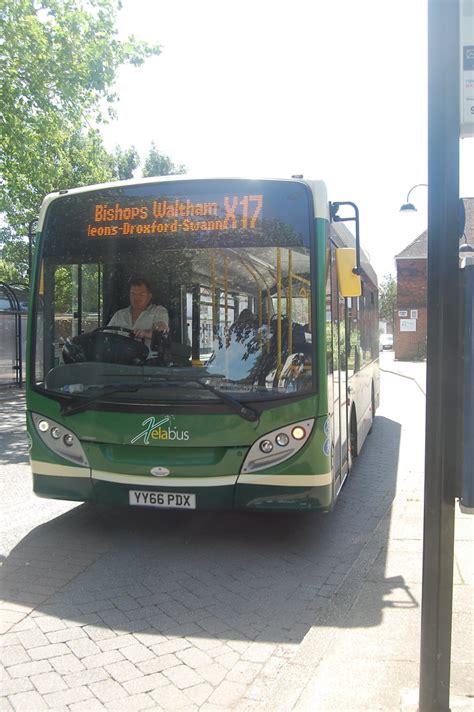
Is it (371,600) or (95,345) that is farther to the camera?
(95,345)

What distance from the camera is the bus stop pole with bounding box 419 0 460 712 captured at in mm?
2547

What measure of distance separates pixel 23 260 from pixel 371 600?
3932cm

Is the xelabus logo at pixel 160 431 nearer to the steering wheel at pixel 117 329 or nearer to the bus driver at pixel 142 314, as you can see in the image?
the bus driver at pixel 142 314

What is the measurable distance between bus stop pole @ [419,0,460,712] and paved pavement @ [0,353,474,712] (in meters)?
0.59

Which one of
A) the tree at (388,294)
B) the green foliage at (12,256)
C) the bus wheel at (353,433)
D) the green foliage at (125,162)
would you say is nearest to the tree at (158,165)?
the green foliage at (125,162)

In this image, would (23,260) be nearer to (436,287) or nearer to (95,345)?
(95,345)

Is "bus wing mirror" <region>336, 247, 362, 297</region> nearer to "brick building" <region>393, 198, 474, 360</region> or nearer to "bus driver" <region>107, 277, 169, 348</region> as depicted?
"bus driver" <region>107, 277, 169, 348</region>

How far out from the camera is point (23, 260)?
132 feet

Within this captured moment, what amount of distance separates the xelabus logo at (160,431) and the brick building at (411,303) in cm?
4130

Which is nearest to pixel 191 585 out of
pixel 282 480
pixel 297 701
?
pixel 282 480

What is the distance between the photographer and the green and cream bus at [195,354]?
4914mm

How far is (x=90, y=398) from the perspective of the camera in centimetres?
517

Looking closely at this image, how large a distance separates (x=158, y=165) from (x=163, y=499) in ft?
110

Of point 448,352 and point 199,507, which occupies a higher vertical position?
point 448,352
